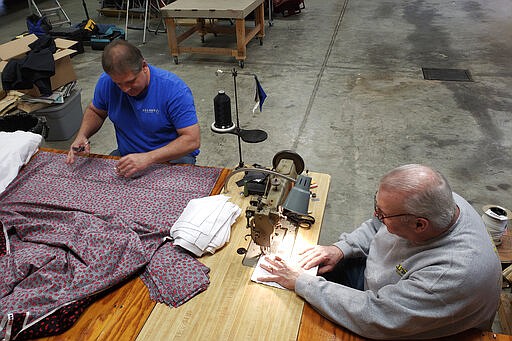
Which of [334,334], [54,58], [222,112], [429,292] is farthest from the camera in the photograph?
[54,58]

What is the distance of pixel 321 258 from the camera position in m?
1.50

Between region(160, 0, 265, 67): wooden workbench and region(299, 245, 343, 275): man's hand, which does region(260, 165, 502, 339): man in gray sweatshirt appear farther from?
Answer: region(160, 0, 265, 67): wooden workbench

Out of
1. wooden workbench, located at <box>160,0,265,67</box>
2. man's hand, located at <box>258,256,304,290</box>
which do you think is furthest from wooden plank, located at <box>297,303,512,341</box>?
wooden workbench, located at <box>160,0,265,67</box>

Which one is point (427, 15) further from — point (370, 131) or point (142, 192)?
point (142, 192)

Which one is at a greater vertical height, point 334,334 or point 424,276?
point 424,276

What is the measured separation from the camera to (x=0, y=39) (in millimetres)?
6660

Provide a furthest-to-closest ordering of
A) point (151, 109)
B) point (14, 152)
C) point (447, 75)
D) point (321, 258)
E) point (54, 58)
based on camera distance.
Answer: point (447, 75) < point (54, 58) < point (151, 109) < point (14, 152) < point (321, 258)

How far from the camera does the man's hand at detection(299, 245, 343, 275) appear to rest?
146 cm

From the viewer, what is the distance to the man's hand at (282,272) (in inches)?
53.5

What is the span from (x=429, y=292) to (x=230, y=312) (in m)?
0.60

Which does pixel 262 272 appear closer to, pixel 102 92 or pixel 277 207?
pixel 277 207

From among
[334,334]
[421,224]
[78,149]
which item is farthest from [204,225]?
[78,149]

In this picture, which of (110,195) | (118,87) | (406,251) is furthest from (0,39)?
(406,251)

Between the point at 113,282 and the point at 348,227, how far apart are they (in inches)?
68.7
